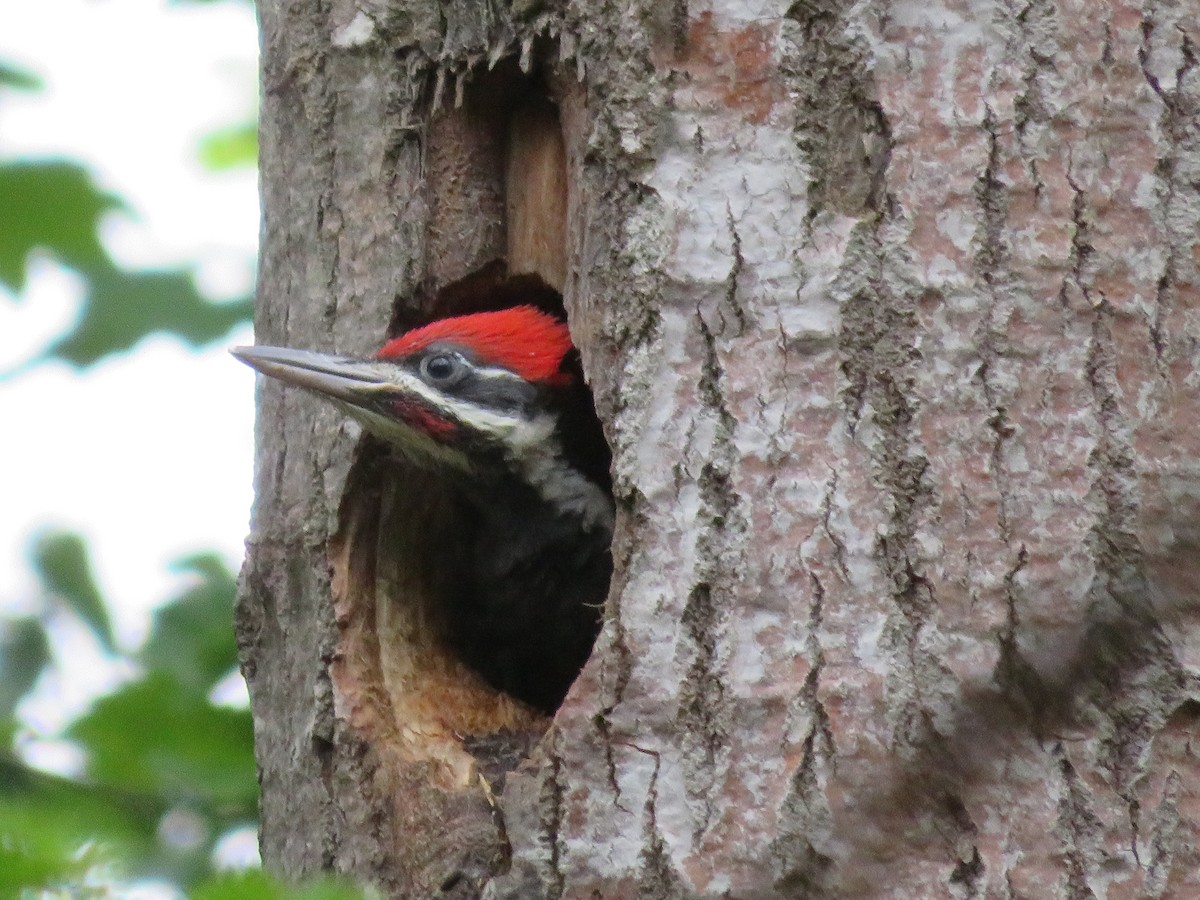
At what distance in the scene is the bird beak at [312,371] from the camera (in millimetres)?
3346

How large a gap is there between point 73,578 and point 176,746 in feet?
3.39

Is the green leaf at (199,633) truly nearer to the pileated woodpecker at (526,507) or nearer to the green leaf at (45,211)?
the pileated woodpecker at (526,507)

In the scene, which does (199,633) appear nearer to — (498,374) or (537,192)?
(498,374)

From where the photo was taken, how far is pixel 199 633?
4.54 m

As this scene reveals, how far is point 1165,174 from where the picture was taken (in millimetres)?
2625

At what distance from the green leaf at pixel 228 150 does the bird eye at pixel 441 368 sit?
345cm

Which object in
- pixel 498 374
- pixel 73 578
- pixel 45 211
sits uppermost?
pixel 45 211

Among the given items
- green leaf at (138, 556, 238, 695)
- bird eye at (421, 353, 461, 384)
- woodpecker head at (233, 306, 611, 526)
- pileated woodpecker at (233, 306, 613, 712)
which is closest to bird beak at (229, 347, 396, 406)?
woodpecker head at (233, 306, 611, 526)

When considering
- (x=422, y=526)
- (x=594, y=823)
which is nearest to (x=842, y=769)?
(x=594, y=823)

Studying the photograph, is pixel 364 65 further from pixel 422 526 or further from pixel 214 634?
pixel 214 634

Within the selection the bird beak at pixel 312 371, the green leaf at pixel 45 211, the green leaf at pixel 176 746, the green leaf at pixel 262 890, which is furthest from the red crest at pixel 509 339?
the green leaf at pixel 262 890

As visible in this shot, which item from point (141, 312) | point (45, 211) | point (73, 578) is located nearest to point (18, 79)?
point (45, 211)

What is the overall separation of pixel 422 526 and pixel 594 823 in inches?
52.9

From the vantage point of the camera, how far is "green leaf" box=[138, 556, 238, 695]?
14.3 feet
